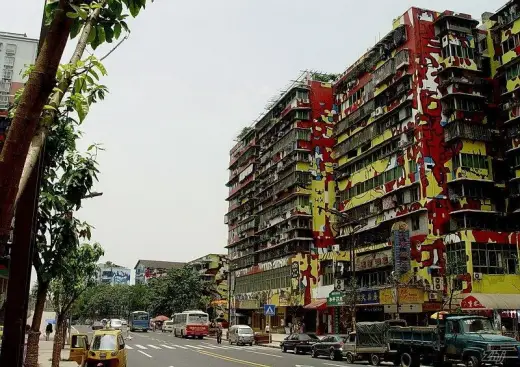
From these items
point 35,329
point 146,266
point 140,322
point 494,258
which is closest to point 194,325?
point 140,322

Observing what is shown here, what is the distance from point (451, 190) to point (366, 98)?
49.7 feet

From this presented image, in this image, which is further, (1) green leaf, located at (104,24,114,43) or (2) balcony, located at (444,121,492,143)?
(2) balcony, located at (444,121,492,143)

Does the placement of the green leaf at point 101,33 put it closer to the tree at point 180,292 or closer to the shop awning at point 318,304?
the shop awning at point 318,304

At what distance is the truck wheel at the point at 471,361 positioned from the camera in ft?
62.6

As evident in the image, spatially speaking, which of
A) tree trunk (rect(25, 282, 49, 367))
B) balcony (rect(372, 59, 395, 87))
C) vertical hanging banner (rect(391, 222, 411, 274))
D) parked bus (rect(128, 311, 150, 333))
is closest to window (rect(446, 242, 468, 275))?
vertical hanging banner (rect(391, 222, 411, 274))

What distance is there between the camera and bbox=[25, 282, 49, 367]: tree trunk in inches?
491

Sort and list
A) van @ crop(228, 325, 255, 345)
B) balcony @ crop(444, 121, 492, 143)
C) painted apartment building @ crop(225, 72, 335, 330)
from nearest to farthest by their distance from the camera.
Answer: balcony @ crop(444, 121, 492, 143) < van @ crop(228, 325, 255, 345) < painted apartment building @ crop(225, 72, 335, 330)

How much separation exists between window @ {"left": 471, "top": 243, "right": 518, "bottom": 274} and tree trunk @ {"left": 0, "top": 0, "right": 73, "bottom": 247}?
40.5 meters

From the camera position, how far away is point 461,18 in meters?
47.2

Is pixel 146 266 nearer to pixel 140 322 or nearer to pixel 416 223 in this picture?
pixel 140 322

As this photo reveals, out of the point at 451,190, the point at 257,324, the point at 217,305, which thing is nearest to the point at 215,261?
the point at 217,305

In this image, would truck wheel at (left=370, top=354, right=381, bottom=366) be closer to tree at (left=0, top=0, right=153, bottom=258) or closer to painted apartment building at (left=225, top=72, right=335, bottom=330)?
tree at (left=0, top=0, right=153, bottom=258)

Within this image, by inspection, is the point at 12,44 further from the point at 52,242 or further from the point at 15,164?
the point at 15,164

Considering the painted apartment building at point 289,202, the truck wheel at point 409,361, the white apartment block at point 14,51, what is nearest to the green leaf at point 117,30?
the truck wheel at point 409,361
